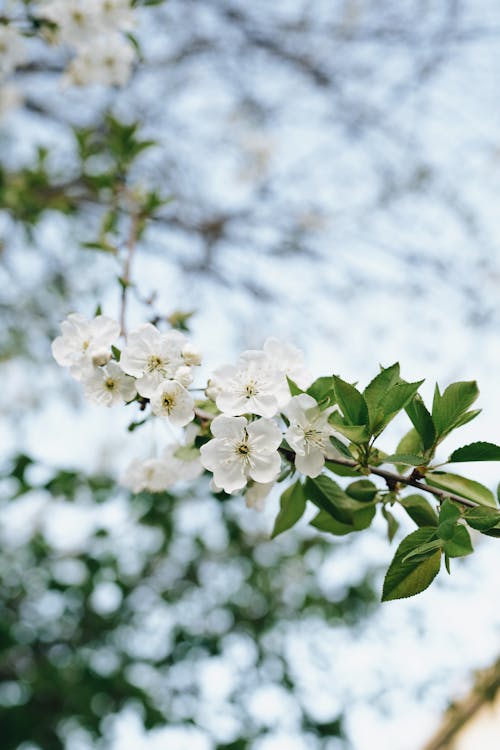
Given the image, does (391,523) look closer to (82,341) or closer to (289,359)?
(289,359)

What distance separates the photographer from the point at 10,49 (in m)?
1.94

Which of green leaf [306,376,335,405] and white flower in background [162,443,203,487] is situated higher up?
green leaf [306,376,335,405]

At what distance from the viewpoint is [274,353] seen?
0.98m

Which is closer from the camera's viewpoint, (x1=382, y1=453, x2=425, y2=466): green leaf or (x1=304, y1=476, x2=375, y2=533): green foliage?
(x1=382, y1=453, x2=425, y2=466): green leaf

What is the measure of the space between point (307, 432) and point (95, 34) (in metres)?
1.55

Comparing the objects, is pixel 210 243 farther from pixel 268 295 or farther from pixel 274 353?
pixel 274 353

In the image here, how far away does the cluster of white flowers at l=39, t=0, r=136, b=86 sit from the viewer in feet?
6.04

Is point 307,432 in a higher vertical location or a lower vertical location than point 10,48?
higher

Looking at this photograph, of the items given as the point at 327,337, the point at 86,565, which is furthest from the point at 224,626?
the point at 327,337

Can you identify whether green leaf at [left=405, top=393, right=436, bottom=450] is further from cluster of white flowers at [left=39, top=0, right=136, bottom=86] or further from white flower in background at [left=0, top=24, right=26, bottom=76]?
white flower in background at [left=0, top=24, right=26, bottom=76]

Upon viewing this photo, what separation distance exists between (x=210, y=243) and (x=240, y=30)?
46.0 inches

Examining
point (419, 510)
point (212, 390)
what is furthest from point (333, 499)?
point (212, 390)

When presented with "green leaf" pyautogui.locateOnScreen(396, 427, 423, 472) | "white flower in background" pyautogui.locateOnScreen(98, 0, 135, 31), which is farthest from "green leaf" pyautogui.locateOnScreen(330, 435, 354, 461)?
"white flower in background" pyautogui.locateOnScreen(98, 0, 135, 31)

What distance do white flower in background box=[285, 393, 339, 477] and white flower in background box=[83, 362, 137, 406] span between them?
252 mm
